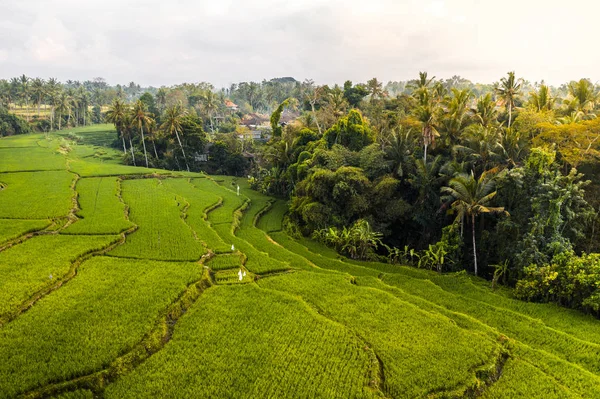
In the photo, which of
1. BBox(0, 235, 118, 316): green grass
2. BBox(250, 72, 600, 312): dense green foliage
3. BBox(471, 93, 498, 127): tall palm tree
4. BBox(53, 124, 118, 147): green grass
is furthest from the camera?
BBox(53, 124, 118, 147): green grass

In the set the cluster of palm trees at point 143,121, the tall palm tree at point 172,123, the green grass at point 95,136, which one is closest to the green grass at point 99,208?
the cluster of palm trees at point 143,121

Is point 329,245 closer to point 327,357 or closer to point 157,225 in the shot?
point 157,225

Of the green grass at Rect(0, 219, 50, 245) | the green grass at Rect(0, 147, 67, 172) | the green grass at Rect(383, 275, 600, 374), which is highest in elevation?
the green grass at Rect(0, 147, 67, 172)

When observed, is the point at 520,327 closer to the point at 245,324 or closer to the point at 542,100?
the point at 245,324

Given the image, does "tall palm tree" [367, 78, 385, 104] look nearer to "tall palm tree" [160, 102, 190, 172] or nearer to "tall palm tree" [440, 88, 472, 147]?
"tall palm tree" [440, 88, 472, 147]

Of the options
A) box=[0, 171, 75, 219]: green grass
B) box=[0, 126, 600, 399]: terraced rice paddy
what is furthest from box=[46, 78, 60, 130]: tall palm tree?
box=[0, 126, 600, 399]: terraced rice paddy

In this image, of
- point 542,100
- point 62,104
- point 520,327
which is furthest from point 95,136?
point 520,327
